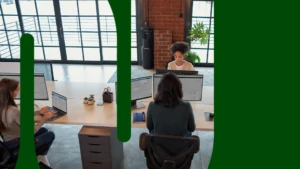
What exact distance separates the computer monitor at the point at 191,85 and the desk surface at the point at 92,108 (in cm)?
15

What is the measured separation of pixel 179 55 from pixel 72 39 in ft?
12.3

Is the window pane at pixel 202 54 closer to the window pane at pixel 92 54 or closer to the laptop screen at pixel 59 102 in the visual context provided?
the window pane at pixel 92 54

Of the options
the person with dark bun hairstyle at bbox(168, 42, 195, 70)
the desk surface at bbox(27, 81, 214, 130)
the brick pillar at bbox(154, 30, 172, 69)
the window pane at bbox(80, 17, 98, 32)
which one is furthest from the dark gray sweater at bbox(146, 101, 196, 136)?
the window pane at bbox(80, 17, 98, 32)

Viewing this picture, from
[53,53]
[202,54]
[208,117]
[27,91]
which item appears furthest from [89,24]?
[27,91]

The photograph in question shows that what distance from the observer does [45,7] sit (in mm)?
5977

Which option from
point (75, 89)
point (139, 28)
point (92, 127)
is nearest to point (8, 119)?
point (92, 127)

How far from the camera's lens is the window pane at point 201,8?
223 inches

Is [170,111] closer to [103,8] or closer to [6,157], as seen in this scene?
[6,157]

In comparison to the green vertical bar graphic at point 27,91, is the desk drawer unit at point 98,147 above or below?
below

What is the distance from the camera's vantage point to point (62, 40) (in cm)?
621

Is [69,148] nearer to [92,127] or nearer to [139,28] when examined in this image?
[92,127]

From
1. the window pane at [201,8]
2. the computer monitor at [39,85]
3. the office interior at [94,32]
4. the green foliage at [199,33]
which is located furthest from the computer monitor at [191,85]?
the window pane at [201,8]

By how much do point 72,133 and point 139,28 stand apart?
310cm

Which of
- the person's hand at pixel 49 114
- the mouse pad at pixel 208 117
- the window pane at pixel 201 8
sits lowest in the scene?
the mouse pad at pixel 208 117
